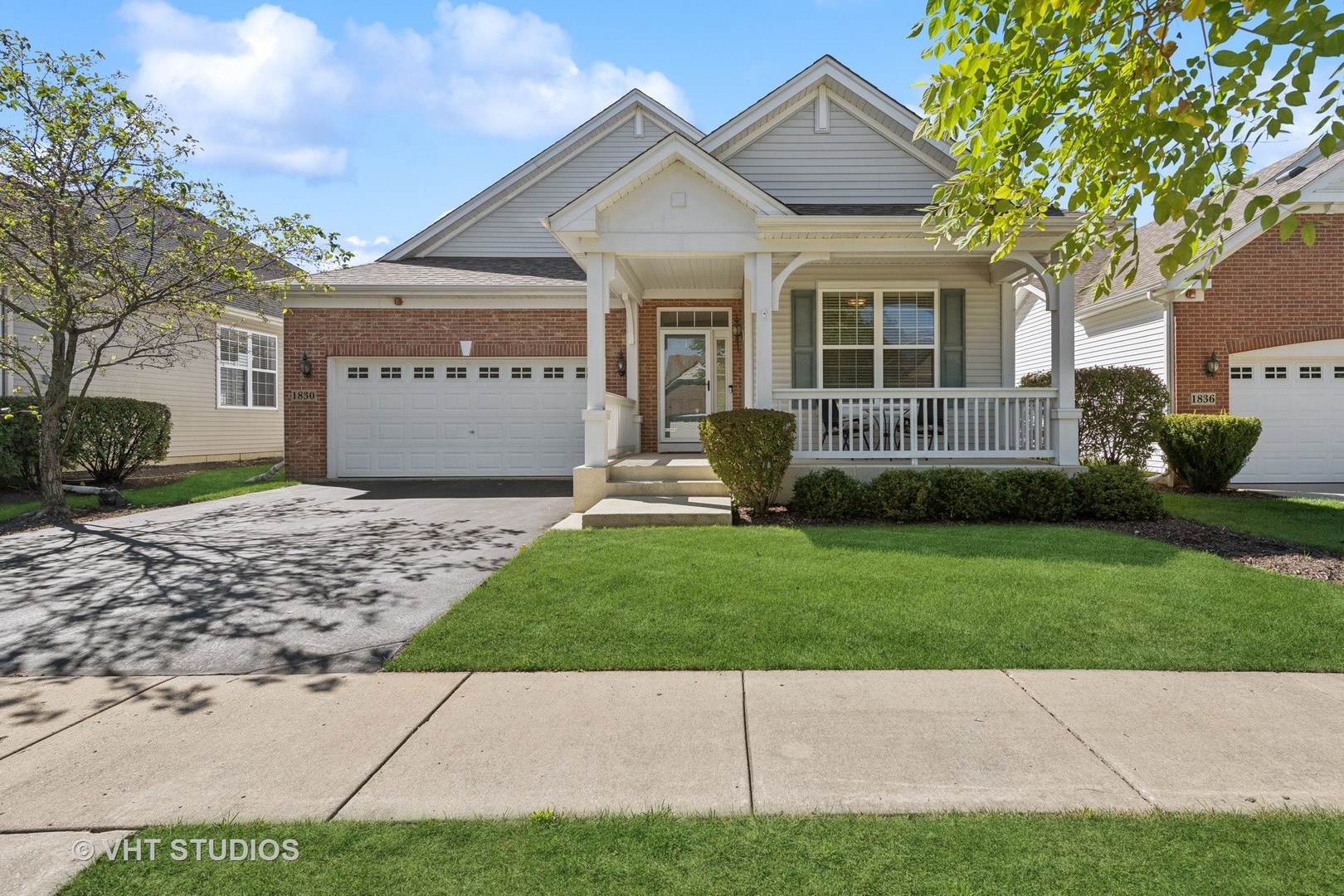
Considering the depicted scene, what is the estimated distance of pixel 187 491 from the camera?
11.4 meters

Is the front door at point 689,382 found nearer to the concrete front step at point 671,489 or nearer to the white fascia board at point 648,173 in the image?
the concrete front step at point 671,489

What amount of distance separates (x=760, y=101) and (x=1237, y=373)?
993 centimetres

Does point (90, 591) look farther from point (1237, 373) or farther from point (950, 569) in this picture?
point (1237, 373)

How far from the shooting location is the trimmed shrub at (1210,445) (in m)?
10.2

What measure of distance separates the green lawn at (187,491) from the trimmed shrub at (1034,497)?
457 inches

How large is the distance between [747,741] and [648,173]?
24.9 ft

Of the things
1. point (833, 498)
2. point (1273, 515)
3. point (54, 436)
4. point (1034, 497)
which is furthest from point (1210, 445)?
point (54, 436)

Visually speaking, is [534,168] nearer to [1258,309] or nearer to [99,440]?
[99,440]

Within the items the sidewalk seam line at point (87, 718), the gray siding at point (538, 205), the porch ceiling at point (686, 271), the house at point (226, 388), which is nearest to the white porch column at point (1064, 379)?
the porch ceiling at point (686, 271)

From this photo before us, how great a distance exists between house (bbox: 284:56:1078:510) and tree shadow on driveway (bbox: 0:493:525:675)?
2.69 meters

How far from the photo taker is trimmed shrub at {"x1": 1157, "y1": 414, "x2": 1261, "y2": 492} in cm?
1025

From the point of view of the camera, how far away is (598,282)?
8961mm

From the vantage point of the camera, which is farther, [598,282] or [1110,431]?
[1110,431]

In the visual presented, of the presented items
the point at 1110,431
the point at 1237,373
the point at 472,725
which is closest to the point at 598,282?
the point at 472,725
